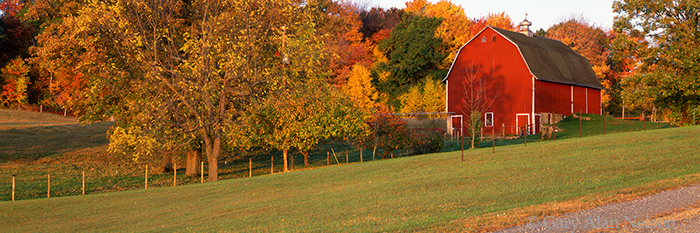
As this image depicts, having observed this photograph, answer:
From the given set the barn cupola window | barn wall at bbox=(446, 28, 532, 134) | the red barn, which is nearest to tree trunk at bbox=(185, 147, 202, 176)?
the red barn

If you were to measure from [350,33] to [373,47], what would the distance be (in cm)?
530

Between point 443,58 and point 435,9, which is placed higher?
point 435,9

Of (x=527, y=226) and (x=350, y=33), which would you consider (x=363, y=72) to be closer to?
(x=350, y=33)

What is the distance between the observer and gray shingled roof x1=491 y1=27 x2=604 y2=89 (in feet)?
166

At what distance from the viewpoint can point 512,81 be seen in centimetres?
5109

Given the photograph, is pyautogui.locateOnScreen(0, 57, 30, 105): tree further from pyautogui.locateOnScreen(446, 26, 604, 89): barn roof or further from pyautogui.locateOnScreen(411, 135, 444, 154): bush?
pyautogui.locateOnScreen(446, 26, 604, 89): barn roof

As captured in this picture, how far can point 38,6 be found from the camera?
29047 mm

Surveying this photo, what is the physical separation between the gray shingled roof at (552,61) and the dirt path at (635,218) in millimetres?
40863

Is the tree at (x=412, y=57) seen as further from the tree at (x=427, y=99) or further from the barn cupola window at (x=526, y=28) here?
the barn cupola window at (x=526, y=28)

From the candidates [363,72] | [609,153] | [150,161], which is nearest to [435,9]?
[363,72]

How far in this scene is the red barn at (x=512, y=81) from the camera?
50.1 metres

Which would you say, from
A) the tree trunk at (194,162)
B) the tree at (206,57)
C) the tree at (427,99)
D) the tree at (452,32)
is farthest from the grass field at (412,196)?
the tree at (452,32)

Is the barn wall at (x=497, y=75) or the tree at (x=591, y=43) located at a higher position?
the tree at (x=591, y=43)

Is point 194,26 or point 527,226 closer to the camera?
point 527,226
